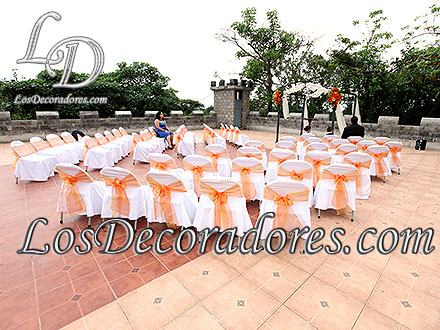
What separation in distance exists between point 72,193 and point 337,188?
4.46 metres

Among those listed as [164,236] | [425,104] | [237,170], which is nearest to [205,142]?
[237,170]

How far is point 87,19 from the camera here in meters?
11.9

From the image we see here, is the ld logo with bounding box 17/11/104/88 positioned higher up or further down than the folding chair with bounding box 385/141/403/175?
higher up

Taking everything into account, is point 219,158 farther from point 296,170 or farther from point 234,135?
point 234,135

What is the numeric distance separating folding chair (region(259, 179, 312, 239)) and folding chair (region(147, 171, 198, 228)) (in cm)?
113

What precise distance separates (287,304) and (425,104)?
16084mm

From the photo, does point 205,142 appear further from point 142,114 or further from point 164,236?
point 142,114

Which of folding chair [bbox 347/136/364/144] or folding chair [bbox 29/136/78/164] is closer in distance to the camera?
folding chair [bbox 29/136/78/164]

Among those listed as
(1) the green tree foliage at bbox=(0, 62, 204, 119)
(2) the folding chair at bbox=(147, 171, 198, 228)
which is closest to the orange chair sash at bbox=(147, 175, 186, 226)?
(2) the folding chair at bbox=(147, 171, 198, 228)

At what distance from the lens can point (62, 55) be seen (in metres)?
11.8

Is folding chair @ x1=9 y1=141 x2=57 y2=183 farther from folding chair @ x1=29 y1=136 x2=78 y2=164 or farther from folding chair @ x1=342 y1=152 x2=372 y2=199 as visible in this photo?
folding chair @ x1=342 y1=152 x2=372 y2=199

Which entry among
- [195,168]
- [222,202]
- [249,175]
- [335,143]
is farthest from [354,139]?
[222,202]

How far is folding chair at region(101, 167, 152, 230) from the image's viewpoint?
11.0 feet

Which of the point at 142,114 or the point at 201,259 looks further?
the point at 142,114
